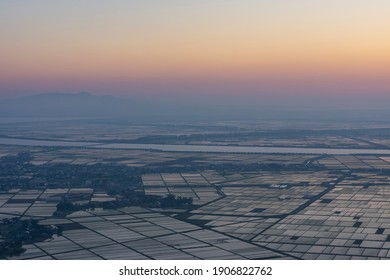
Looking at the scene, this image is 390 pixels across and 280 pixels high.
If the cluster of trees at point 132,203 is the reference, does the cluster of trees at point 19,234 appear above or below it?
above

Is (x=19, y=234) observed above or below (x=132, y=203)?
above

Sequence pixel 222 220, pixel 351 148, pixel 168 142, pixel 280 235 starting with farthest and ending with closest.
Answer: pixel 168 142, pixel 351 148, pixel 222 220, pixel 280 235

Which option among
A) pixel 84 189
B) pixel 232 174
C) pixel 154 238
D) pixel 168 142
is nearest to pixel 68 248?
pixel 154 238

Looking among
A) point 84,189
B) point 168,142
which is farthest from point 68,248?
point 168,142

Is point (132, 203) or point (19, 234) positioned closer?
point (19, 234)

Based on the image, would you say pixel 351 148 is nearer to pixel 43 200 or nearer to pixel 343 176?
pixel 343 176

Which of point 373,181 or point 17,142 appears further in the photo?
point 17,142

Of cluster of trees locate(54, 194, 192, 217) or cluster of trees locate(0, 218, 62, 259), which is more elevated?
cluster of trees locate(0, 218, 62, 259)

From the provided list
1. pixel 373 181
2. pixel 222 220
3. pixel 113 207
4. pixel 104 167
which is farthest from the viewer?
pixel 104 167

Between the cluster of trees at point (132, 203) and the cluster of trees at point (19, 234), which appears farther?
the cluster of trees at point (132, 203)

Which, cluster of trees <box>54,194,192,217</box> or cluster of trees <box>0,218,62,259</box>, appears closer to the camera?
cluster of trees <box>0,218,62,259</box>
